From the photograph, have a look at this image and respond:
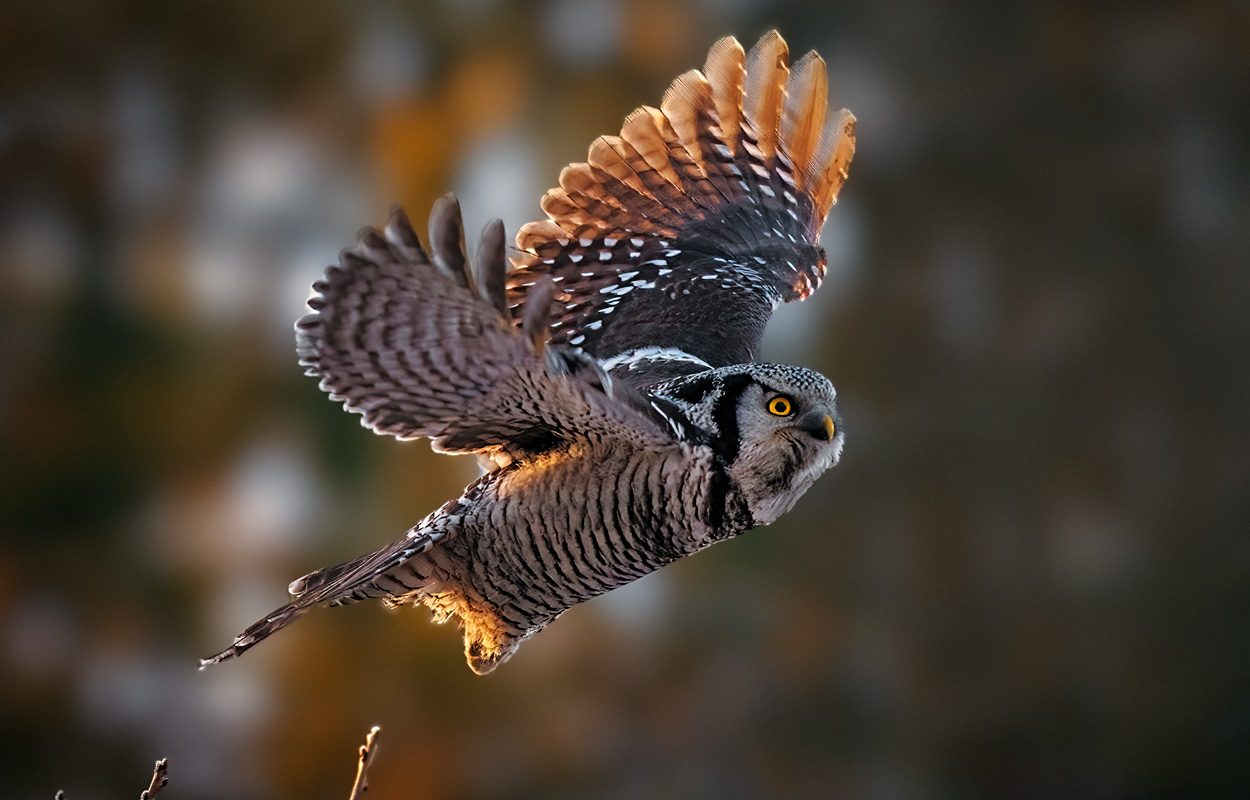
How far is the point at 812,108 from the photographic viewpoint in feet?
7.40

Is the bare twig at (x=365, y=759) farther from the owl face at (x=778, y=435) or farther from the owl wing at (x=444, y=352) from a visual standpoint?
the owl face at (x=778, y=435)

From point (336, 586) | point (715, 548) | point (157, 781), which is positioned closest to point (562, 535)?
point (336, 586)

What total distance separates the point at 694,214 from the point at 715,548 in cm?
263

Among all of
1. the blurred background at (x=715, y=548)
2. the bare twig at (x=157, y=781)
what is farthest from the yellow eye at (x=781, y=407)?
the blurred background at (x=715, y=548)

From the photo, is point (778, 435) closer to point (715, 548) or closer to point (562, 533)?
point (562, 533)

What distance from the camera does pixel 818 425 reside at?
1.66 m

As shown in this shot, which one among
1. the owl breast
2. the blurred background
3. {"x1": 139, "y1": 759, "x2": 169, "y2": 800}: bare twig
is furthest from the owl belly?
the blurred background

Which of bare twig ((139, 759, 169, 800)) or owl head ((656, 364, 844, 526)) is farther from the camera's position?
owl head ((656, 364, 844, 526))

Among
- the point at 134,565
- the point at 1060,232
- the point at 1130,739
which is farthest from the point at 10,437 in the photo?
the point at 1130,739

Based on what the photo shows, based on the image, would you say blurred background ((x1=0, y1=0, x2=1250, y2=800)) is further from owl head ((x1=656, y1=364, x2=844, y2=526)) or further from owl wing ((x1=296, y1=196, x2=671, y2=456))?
owl wing ((x1=296, y1=196, x2=671, y2=456))

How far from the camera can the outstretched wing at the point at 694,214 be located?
7.14 ft

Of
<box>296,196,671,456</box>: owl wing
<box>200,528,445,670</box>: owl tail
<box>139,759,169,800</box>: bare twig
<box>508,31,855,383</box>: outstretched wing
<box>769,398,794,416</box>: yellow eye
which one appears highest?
<box>508,31,855,383</box>: outstretched wing

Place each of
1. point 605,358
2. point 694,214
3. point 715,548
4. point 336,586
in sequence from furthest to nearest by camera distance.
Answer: point 715,548 → point 694,214 → point 605,358 → point 336,586

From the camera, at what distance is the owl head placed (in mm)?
1648
